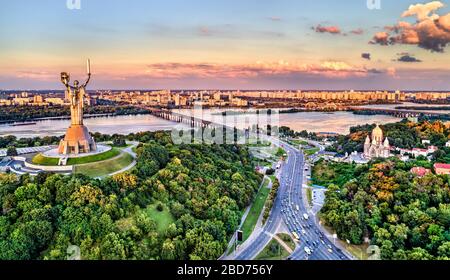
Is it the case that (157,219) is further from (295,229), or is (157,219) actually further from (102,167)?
(295,229)

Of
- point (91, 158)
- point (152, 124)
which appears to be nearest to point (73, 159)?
point (91, 158)

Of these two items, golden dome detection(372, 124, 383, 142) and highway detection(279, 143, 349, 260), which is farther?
golden dome detection(372, 124, 383, 142)

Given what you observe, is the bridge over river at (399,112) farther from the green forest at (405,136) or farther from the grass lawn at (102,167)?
the grass lawn at (102,167)

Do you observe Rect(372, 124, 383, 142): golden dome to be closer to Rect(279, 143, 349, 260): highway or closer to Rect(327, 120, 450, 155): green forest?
Rect(327, 120, 450, 155): green forest

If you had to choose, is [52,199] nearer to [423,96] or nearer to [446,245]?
[446,245]

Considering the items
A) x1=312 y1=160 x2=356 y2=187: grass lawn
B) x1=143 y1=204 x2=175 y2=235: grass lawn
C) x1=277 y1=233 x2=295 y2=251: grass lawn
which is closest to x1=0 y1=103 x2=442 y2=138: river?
x1=312 y1=160 x2=356 y2=187: grass lawn

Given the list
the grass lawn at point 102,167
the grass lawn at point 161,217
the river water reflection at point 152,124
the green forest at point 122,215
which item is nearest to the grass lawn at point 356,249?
the green forest at point 122,215
